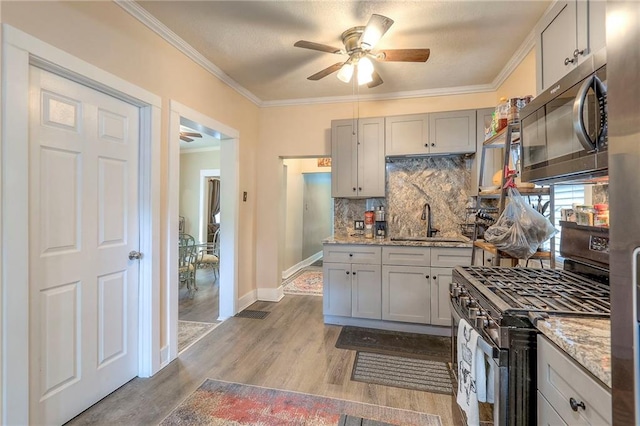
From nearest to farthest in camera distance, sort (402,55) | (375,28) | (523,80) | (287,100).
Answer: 1. (375,28)
2. (402,55)
3. (523,80)
4. (287,100)

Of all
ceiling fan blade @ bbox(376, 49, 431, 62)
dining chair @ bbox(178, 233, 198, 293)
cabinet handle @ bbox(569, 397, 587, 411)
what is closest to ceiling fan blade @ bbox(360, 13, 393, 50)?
ceiling fan blade @ bbox(376, 49, 431, 62)

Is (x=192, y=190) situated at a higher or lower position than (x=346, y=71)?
lower

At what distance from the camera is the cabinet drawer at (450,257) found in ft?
9.34

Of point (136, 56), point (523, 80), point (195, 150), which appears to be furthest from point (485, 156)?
point (195, 150)

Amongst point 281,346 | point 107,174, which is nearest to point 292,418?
point 281,346

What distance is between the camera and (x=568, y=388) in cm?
84

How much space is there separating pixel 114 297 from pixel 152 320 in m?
0.35

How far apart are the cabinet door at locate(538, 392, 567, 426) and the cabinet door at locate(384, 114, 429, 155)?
8.67 ft

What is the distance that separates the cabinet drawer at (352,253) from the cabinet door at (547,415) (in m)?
2.06

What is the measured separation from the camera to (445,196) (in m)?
3.49

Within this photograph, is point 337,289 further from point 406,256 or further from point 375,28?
point 375,28

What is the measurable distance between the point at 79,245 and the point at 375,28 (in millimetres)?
2365

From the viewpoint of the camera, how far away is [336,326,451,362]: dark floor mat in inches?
101

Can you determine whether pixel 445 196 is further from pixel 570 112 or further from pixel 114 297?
pixel 114 297
